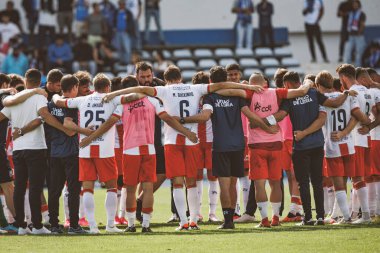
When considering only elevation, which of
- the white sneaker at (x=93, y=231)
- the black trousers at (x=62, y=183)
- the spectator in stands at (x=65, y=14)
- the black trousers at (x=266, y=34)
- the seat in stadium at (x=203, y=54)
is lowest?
the white sneaker at (x=93, y=231)

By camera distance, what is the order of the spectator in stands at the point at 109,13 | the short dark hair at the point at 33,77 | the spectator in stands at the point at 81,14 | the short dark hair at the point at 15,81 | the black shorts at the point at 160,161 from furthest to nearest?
1. the spectator in stands at the point at 81,14
2. the spectator in stands at the point at 109,13
3. the black shorts at the point at 160,161
4. the short dark hair at the point at 15,81
5. the short dark hair at the point at 33,77

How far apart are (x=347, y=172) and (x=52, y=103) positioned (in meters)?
4.24

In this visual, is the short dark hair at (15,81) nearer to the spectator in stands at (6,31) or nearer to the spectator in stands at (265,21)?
the spectator in stands at (6,31)

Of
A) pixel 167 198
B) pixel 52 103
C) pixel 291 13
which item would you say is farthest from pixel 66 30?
pixel 52 103

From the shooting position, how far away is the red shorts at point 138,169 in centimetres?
1362

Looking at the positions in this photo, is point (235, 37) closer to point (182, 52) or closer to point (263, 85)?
point (182, 52)

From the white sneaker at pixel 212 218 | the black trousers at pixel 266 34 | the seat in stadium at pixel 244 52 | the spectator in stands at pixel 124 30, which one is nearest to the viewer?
the white sneaker at pixel 212 218

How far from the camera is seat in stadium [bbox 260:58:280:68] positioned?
109 ft

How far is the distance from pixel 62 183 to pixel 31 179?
456 millimetres

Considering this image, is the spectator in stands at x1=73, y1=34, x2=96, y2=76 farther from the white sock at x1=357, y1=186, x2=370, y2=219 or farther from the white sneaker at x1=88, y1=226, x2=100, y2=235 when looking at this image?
the white sock at x1=357, y1=186, x2=370, y2=219

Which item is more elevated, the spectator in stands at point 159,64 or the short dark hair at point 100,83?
the spectator in stands at point 159,64

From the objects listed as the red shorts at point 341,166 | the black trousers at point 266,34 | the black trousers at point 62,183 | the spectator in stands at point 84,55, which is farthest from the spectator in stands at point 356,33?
the black trousers at point 62,183

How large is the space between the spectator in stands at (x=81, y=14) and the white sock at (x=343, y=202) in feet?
61.5

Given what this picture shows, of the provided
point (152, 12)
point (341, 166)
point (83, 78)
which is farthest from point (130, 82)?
point (152, 12)
